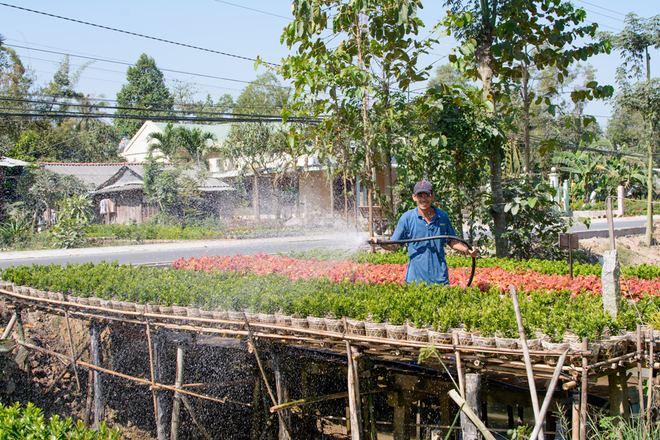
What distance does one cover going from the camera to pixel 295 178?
29328 mm

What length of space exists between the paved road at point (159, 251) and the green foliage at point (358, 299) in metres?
8.04

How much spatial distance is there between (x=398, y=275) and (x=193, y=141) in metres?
25.2

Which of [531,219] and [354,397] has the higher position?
[531,219]

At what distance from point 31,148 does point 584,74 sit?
39.6 meters

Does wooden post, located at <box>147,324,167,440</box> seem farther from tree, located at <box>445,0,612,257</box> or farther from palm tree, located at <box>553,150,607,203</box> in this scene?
palm tree, located at <box>553,150,607,203</box>

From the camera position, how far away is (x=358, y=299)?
18.9ft

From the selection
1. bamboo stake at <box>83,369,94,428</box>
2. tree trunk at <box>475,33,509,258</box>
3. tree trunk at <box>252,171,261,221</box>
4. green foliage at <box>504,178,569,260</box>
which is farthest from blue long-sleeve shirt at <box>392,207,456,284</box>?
tree trunk at <box>252,171,261,221</box>

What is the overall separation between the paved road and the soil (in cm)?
821

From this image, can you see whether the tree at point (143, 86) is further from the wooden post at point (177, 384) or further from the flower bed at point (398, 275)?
the wooden post at point (177, 384)

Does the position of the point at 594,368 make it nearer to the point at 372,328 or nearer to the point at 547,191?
the point at 372,328

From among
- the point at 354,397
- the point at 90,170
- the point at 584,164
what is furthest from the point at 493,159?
the point at 90,170

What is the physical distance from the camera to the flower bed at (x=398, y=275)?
675cm

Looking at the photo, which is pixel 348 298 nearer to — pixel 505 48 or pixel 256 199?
pixel 505 48

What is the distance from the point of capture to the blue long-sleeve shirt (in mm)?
6047
